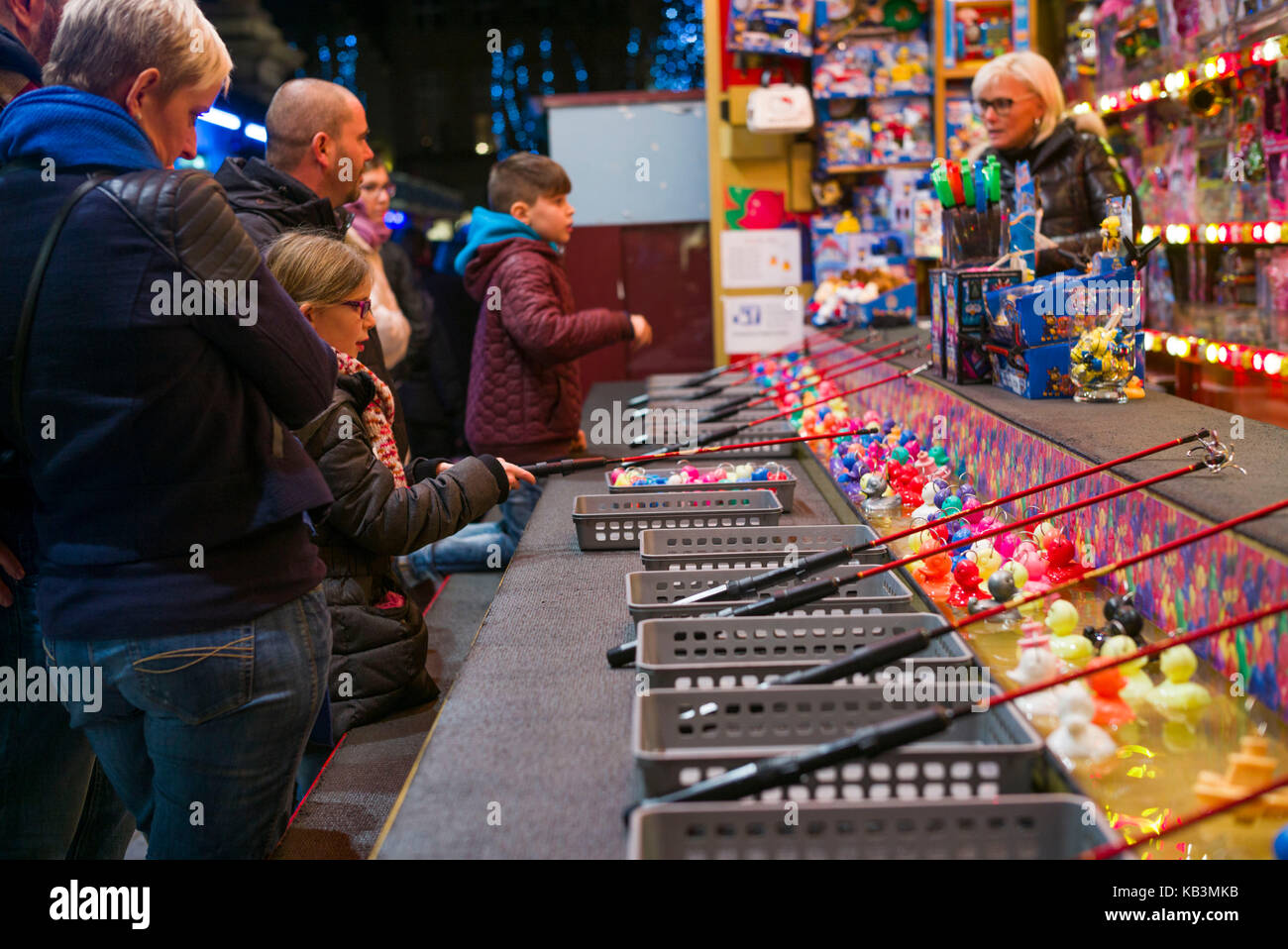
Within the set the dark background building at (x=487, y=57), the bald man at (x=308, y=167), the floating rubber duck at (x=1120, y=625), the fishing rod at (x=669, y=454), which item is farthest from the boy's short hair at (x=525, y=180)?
the dark background building at (x=487, y=57)

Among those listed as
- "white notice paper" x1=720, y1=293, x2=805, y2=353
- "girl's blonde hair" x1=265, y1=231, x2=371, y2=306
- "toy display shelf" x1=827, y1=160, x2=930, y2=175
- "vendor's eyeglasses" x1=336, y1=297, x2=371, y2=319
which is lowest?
"white notice paper" x1=720, y1=293, x2=805, y2=353

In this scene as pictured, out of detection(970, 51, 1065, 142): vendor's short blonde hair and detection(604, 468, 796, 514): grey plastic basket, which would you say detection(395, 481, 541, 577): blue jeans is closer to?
detection(604, 468, 796, 514): grey plastic basket

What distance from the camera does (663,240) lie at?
21.8ft

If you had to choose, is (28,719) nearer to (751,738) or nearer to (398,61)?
(751,738)

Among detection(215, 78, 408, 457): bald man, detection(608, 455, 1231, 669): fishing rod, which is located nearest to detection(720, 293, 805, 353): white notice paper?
detection(215, 78, 408, 457): bald man

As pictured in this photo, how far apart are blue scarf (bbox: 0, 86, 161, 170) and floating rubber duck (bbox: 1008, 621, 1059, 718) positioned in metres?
1.32

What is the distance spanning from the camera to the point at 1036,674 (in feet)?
4.96

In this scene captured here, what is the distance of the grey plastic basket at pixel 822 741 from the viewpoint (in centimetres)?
120

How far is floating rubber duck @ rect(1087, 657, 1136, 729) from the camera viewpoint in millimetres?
1446

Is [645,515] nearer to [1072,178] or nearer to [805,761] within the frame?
[805,761]

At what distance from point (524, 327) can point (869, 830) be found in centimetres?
264

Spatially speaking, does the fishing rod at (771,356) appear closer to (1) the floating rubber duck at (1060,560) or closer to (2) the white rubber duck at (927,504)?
(2) the white rubber duck at (927,504)
